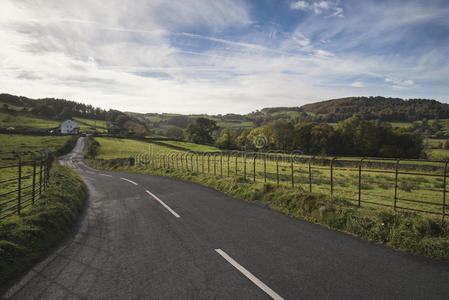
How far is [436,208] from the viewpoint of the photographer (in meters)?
12.1

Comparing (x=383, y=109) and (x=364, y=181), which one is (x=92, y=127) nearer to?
(x=364, y=181)

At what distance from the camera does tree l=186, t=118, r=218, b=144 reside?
315 feet

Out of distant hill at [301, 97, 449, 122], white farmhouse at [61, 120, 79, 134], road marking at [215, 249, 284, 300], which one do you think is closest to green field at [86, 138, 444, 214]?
road marking at [215, 249, 284, 300]

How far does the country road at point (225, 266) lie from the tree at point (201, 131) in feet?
288

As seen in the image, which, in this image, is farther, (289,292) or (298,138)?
(298,138)

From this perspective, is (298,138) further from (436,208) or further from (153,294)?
(153,294)

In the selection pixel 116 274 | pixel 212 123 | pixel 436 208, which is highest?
pixel 212 123

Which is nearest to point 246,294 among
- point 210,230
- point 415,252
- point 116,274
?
point 116,274

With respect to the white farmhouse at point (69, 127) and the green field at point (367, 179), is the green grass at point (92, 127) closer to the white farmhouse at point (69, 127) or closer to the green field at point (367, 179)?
the white farmhouse at point (69, 127)

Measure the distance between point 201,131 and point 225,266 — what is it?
309 ft

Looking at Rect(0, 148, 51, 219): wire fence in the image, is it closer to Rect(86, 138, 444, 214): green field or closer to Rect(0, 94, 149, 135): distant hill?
Rect(86, 138, 444, 214): green field

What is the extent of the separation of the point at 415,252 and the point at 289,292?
3.64 metres

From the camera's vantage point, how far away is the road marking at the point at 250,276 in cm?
380

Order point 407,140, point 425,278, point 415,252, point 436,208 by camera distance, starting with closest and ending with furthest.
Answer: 1. point 425,278
2. point 415,252
3. point 436,208
4. point 407,140
